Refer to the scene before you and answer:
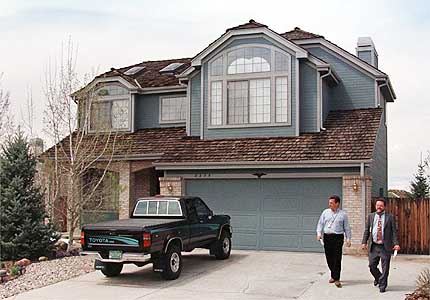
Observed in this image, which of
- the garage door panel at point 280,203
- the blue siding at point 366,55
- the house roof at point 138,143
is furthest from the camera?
the blue siding at point 366,55

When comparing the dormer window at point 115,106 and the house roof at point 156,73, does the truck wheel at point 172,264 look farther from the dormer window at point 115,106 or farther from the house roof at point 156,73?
the house roof at point 156,73

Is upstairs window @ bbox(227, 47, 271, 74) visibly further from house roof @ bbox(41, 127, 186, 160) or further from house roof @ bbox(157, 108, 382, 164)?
house roof @ bbox(41, 127, 186, 160)

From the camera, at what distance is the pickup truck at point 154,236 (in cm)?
1244

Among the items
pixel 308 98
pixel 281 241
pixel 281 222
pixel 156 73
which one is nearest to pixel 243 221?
pixel 281 222

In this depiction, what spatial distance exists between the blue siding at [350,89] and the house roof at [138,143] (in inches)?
233

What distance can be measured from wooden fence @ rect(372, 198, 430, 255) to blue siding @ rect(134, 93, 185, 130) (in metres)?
10.2

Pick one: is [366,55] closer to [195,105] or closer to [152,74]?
[195,105]

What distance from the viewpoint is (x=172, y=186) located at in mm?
19562

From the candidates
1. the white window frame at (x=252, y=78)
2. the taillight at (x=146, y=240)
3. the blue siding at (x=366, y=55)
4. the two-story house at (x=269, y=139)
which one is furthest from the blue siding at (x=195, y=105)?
the taillight at (x=146, y=240)

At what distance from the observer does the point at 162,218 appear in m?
14.7

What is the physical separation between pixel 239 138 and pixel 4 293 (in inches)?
396

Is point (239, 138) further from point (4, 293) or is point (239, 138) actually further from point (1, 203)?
point (4, 293)

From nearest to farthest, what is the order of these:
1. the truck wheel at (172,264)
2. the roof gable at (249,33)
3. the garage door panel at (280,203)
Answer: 1. the truck wheel at (172,264)
2. the garage door panel at (280,203)
3. the roof gable at (249,33)

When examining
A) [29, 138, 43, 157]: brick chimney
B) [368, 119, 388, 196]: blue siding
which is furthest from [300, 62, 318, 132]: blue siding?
[29, 138, 43, 157]: brick chimney
